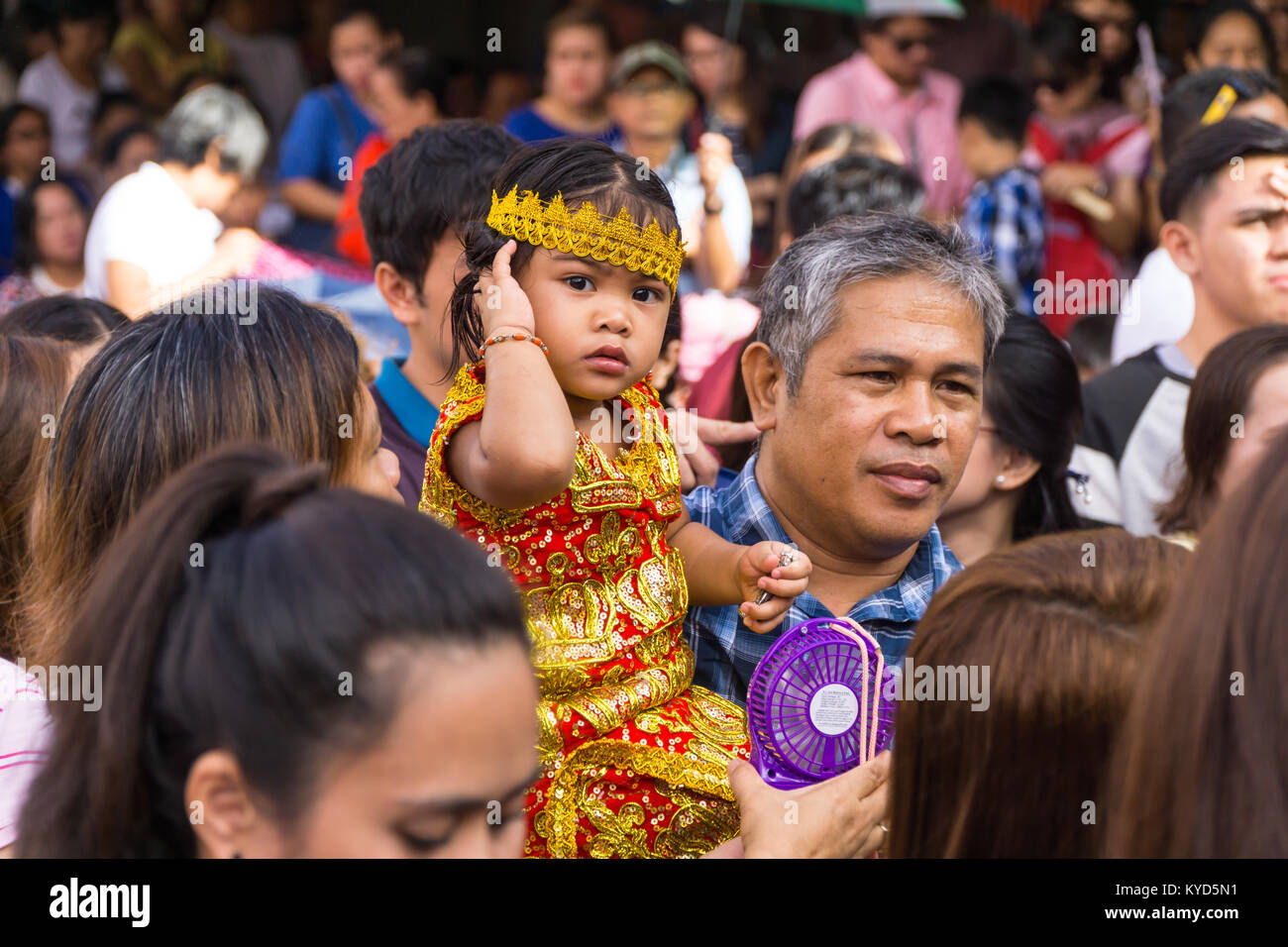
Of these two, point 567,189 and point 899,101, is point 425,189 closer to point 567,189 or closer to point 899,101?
point 567,189

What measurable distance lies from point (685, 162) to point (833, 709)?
455 centimetres

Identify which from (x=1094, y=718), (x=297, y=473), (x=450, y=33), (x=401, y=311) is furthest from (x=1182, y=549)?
(x=450, y=33)

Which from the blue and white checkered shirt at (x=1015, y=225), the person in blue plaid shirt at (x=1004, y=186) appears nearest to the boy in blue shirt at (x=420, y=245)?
the person in blue plaid shirt at (x=1004, y=186)

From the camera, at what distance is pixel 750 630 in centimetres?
256

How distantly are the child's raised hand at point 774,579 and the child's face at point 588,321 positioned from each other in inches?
15.2

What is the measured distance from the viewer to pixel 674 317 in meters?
2.78

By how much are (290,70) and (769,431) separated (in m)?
7.00

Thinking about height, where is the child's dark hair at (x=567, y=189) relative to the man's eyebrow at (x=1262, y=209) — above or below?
below

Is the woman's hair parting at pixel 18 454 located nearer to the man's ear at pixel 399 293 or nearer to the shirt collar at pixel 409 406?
the shirt collar at pixel 409 406

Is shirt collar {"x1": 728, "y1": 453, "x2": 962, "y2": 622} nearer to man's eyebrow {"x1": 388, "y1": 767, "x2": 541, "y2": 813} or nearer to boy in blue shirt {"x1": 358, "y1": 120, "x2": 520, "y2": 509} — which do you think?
boy in blue shirt {"x1": 358, "y1": 120, "x2": 520, "y2": 509}

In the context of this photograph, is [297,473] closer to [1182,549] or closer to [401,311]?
[1182,549]

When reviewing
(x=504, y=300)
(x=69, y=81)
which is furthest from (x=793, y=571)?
(x=69, y=81)

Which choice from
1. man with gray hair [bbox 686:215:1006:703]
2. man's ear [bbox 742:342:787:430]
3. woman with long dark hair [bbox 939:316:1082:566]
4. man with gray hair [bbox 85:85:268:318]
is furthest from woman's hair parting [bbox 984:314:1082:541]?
man with gray hair [bbox 85:85:268:318]

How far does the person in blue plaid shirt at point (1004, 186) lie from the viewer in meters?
5.93
